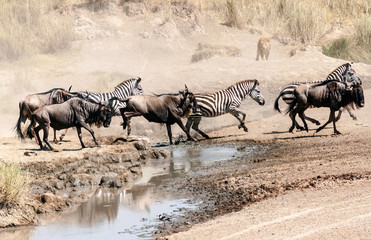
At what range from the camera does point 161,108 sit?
16.1 m

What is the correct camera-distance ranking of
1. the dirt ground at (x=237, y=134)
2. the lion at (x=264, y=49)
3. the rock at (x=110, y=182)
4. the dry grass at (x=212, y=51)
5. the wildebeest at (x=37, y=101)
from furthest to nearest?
1. the lion at (x=264, y=49)
2. the dry grass at (x=212, y=51)
3. the wildebeest at (x=37, y=101)
4. the rock at (x=110, y=182)
5. the dirt ground at (x=237, y=134)

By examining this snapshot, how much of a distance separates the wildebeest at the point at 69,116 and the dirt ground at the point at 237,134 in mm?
476

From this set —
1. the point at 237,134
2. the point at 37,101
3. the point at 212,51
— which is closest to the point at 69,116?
the point at 37,101

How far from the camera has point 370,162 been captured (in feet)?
35.1

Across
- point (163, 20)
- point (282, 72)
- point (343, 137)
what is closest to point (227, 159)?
point (343, 137)

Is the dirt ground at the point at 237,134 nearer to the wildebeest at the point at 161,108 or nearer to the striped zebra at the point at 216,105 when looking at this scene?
the striped zebra at the point at 216,105

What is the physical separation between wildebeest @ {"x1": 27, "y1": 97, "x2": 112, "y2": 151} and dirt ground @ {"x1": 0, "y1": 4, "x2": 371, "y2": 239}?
0.48m

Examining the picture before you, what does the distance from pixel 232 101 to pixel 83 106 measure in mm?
4555

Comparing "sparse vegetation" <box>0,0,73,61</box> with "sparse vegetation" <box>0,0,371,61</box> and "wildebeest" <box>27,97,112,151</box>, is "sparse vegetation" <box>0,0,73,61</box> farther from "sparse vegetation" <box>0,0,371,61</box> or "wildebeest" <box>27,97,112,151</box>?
"wildebeest" <box>27,97,112,151</box>

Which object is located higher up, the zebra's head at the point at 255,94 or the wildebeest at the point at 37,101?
the wildebeest at the point at 37,101

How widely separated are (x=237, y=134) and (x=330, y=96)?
106 inches

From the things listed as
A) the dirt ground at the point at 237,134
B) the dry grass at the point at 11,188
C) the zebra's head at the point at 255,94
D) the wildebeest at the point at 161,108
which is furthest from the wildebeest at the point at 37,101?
the dry grass at the point at 11,188

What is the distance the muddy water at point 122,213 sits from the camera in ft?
27.2

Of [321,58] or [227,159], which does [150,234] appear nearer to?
[227,159]
